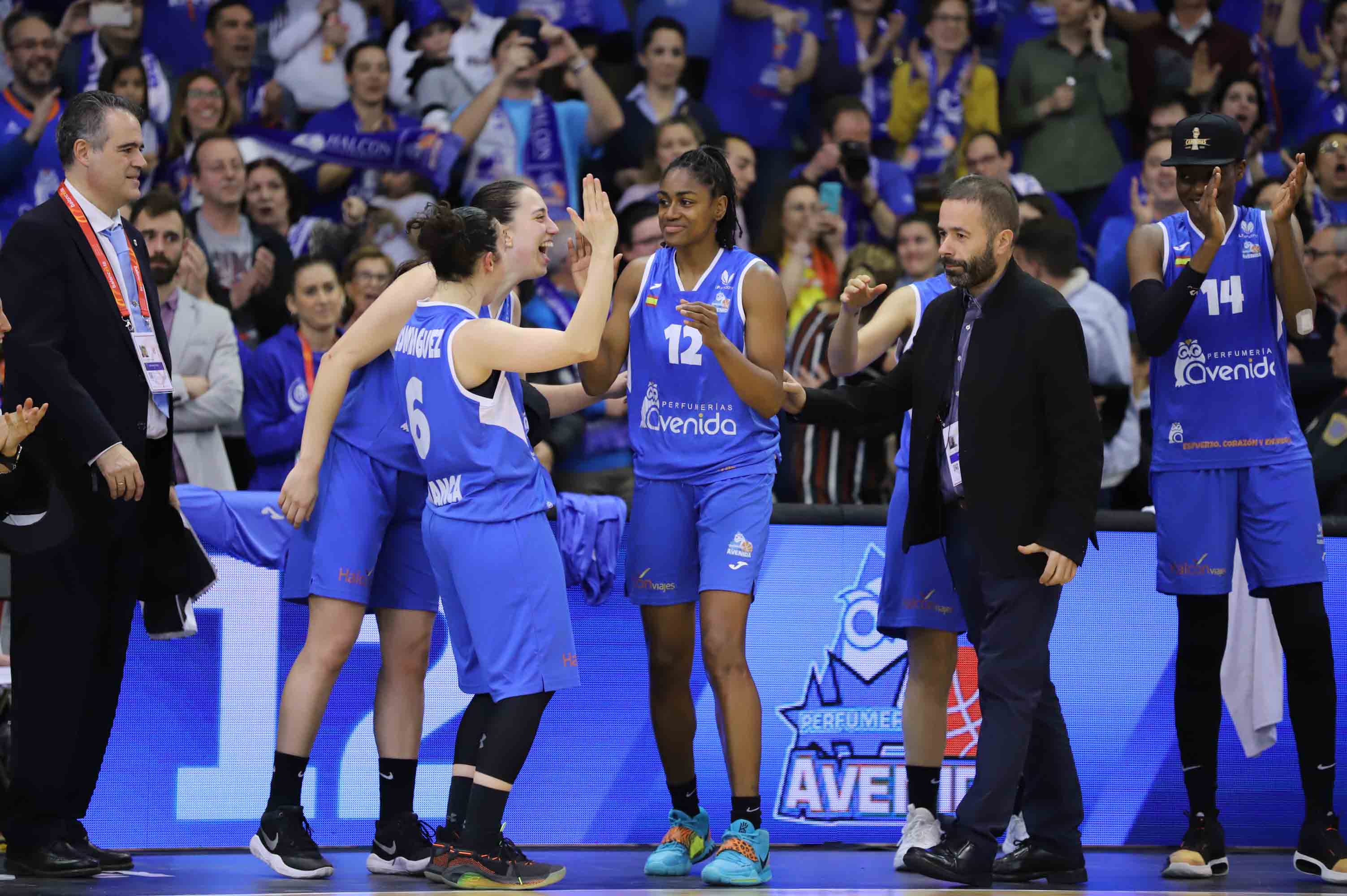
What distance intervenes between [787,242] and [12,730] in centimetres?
515

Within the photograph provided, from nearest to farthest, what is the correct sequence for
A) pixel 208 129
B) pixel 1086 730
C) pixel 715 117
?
1. pixel 1086 730
2. pixel 208 129
3. pixel 715 117

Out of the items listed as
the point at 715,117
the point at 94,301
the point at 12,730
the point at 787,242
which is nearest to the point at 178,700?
the point at 12,730

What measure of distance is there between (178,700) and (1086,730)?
135 inches

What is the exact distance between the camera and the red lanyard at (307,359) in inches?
300

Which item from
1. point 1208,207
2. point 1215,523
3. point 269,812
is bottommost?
point 269,812

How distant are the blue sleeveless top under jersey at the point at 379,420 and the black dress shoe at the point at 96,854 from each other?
1517 mm

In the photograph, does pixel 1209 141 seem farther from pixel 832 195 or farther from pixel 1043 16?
pixel 1043 16

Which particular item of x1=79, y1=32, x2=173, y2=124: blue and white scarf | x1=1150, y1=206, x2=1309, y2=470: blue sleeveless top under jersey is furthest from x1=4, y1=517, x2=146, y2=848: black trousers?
x1=79, y1=32, x2=173, y2=124: blue and white scarf

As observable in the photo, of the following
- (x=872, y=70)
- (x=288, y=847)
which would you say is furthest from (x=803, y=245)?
(x=288, y=847)

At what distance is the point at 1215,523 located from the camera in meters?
5.54

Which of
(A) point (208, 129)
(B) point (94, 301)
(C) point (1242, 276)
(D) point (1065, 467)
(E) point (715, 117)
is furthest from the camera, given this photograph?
(E) point (715, 117)

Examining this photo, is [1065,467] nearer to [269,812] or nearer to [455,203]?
[269,812]

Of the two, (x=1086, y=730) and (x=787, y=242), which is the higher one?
(x=787, y=242)

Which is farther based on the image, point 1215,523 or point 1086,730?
point 1086,730
